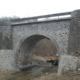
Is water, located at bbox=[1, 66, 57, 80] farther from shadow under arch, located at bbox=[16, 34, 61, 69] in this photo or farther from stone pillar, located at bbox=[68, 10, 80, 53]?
stone pillar, located at bbox=[68, 10, 80, 53]

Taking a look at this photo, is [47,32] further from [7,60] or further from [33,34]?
[7,60]

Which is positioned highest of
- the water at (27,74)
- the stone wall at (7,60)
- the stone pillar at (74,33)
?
the stone pillar at (74,33)

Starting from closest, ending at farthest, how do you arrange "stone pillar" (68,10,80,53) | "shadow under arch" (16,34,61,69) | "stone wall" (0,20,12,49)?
1. "stone pillar" (68,10,80,53)
2. "shadow under arch" (16,34,61,69)
3. "stone wall" (0,20,12,49)

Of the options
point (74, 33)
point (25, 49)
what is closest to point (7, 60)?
point (25, 49)

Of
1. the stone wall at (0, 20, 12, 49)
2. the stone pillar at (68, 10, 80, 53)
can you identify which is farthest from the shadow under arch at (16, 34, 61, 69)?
the stone pillar at (68, 10, 80, 53)

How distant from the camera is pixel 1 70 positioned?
988 cm

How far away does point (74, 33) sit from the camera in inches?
341

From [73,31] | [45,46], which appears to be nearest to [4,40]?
[73,31]

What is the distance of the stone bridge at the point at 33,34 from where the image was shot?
8.76 meters

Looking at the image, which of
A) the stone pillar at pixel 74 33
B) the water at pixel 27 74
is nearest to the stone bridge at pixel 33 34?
the stone pillar at pixel 74 33

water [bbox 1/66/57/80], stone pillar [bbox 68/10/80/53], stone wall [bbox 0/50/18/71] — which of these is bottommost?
water [bbox 1/66/57/80]

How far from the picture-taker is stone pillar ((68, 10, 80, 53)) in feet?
27.8

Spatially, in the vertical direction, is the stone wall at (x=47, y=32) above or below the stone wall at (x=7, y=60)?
above

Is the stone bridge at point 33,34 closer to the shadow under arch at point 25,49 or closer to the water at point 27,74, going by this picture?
the shadow under arch at point 25,49
